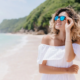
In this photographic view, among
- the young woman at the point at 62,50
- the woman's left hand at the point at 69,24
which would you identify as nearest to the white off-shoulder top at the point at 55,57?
the young woman at the point at 62,50

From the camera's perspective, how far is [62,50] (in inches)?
50.9

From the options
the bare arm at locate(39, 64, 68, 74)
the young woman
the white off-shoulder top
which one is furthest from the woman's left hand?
the bare arm at locate(39, 64, 68, 74)

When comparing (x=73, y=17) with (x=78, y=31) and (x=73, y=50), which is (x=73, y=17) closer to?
(x=78, y=31)

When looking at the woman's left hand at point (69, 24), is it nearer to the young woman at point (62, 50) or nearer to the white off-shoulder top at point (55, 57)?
the young woman at point (62, 50)

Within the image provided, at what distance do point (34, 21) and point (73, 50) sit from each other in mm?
57447

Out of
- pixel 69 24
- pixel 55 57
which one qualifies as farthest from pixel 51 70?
pixel 69 24

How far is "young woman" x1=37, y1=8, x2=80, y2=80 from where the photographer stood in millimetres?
1269

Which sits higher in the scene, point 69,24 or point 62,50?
point 69,24

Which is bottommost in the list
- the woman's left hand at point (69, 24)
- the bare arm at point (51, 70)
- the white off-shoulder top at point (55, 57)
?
the bare arm at point (51, 70)

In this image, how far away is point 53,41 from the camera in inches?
53.2

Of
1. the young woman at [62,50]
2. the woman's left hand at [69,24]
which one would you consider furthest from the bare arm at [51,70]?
the woman's left hand at [69,24]

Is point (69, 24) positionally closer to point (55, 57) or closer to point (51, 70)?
point (55, 57)

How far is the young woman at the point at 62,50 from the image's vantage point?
1.27 meters

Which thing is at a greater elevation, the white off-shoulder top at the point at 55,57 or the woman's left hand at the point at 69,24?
the woman's left hand at the point at 69,24
